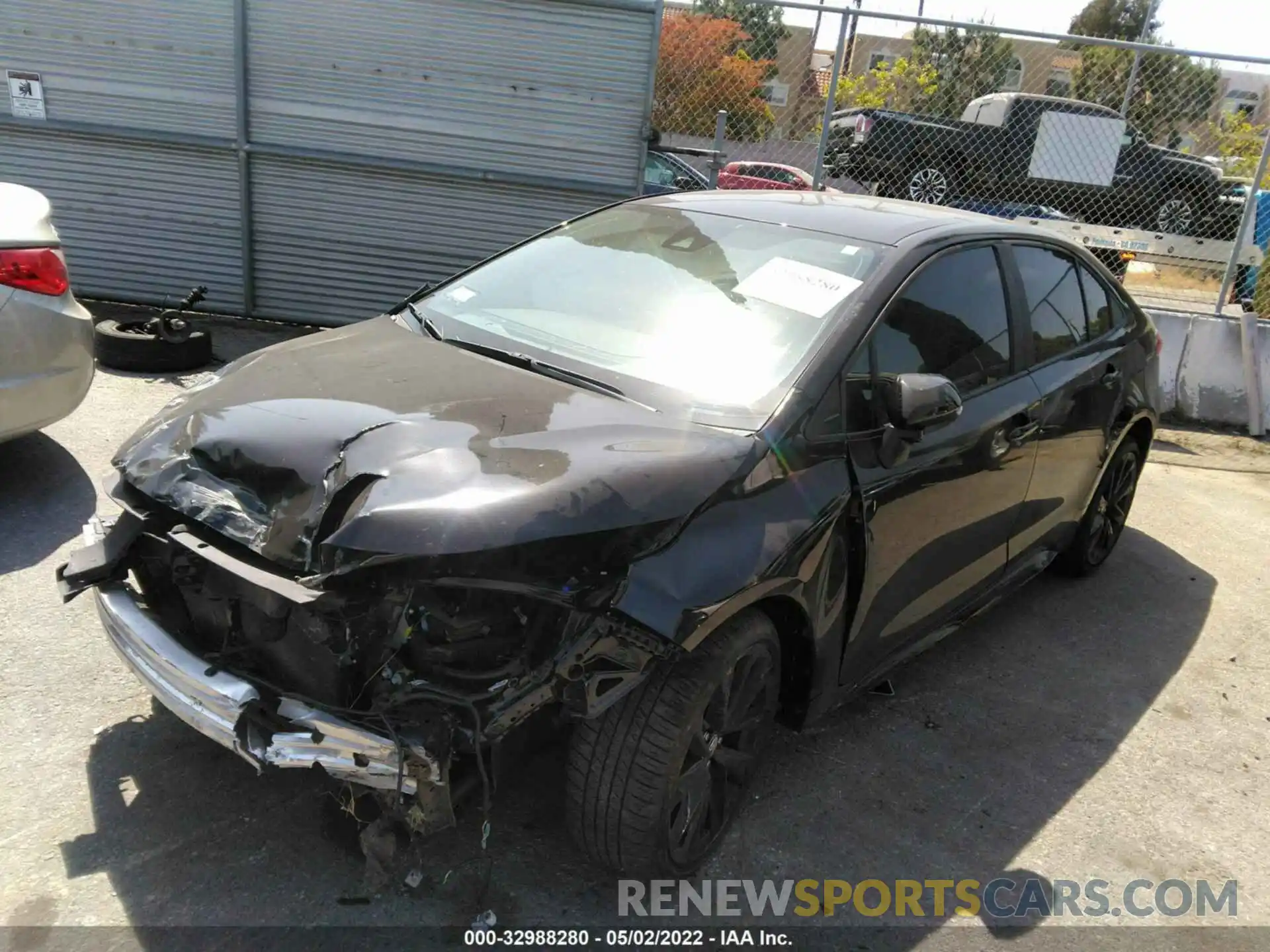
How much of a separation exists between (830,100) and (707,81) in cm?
144

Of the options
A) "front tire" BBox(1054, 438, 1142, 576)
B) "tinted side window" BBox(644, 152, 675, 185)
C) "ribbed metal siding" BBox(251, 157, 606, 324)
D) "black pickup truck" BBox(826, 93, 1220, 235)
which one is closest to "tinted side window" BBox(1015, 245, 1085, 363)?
"front tire" BBox(1054, 438, 1142, 576)

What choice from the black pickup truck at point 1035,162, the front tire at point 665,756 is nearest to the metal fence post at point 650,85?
the black pickup truck at point 1035,162

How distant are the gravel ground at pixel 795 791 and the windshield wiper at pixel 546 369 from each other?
3.27 ft

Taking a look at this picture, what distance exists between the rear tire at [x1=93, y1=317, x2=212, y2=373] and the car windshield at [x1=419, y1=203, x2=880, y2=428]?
11.8 ft

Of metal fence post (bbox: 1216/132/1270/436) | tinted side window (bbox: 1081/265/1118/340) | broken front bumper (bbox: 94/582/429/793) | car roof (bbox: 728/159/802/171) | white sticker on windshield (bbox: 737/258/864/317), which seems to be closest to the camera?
broken front bumper (bbox: 94/582/429/793)

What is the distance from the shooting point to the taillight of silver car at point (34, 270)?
13.0ft

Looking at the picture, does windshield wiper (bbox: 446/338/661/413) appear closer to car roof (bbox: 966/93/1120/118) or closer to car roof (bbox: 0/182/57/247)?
car roof (bbox: 0/182/57/247)

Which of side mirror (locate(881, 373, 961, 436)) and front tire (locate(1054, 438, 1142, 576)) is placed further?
front tire (locate(1054, 438, 1142, 576))

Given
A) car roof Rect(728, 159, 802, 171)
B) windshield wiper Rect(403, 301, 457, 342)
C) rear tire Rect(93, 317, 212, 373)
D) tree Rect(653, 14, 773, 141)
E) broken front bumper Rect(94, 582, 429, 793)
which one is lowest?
rear tire Rect(93, 317, 212, 373)

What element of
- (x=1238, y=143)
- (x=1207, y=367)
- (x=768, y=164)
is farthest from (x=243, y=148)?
(x=1238, y=143)

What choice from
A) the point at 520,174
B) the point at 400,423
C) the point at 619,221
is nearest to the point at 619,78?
the point at 520,174

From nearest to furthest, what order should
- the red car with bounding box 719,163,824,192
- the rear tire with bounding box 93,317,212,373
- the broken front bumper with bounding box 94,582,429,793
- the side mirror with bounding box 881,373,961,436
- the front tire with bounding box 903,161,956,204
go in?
the broken front bumper with bounding box 94,582,429,793 < the side mirror with bounding box 881,373,961,436 < the rear tire with bounding box 93,317,212,373 < the front tire with bounding box 903,161,956,204 < the red car with bounding box 719,163,824,192

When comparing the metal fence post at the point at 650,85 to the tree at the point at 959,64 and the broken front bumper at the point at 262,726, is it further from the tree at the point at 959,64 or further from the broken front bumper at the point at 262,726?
the broken front bumper at the point at 262,726

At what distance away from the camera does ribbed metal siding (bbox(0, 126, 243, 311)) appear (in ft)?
25.1
